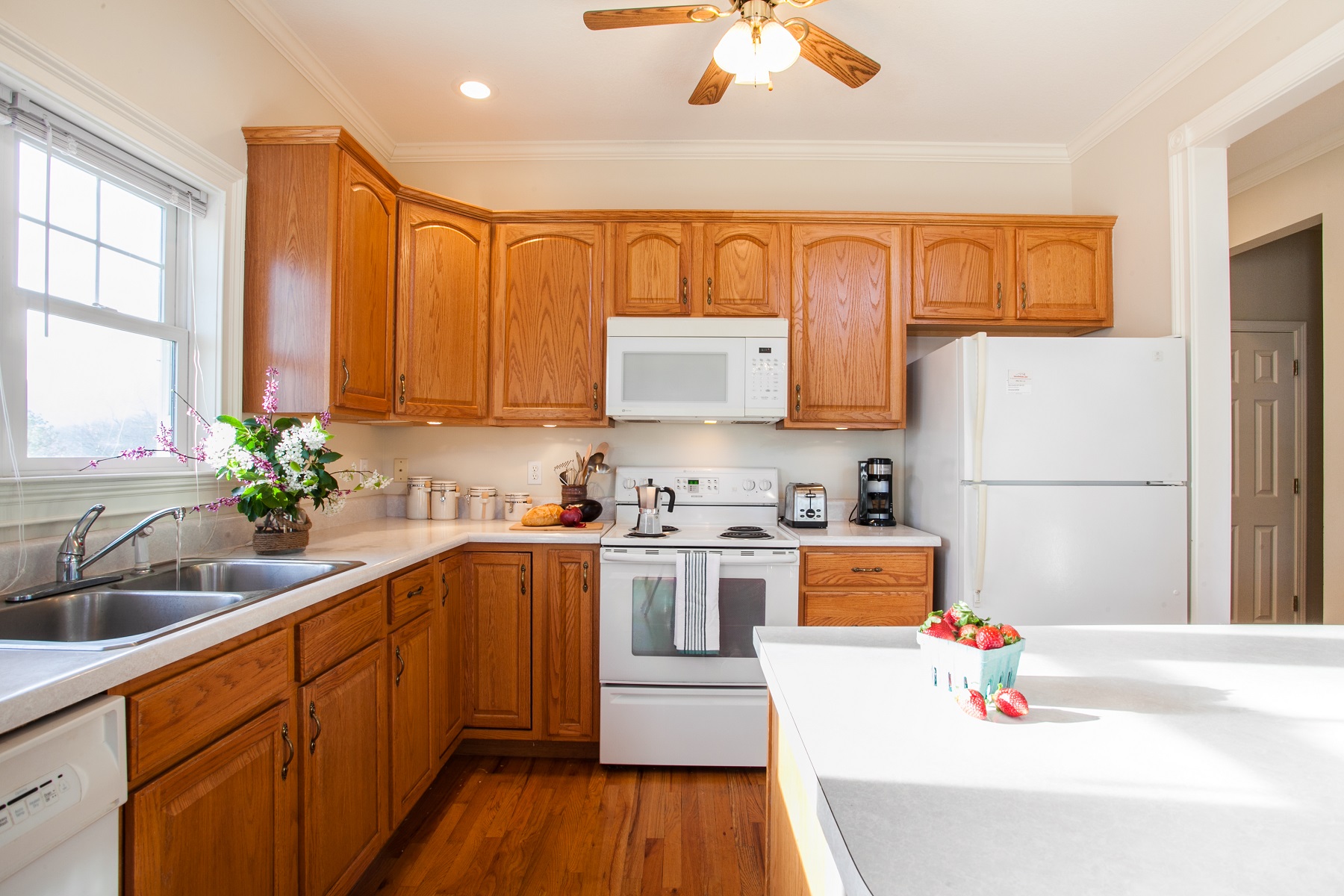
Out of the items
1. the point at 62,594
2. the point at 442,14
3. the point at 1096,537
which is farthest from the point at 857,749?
the point at 442,14

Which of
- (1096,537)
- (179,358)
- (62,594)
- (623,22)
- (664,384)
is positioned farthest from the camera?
(664,384)

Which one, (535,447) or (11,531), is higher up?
(535,447)

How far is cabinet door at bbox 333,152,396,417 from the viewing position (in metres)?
2.15

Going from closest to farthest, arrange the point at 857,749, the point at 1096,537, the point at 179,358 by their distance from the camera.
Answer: the point at 857,749 → the point at 179,358 → the point at 1096,537

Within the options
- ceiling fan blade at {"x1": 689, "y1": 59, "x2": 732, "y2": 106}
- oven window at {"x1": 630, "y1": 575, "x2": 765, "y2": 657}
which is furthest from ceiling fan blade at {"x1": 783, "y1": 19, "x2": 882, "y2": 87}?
oven window at {"x1": 630, "y1": 575, "x2": 765, "y2": 657}

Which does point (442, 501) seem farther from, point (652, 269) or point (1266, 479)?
point (1266, 479)

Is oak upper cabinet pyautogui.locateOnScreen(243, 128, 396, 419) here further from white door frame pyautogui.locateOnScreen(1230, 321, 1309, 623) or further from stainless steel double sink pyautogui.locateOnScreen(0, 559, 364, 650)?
white door frame pyautogui.locateOnScreen(1230, 321, 1309, 623)

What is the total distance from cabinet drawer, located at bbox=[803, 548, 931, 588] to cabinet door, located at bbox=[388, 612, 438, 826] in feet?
4.49

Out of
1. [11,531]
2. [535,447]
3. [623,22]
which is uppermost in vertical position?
[623,22]

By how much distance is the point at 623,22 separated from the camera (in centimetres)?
175

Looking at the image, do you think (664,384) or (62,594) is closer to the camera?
(62,594)

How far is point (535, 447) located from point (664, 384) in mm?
772

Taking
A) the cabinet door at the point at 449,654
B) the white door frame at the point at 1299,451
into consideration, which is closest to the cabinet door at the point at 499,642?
the cabinet door at the point at 449,654

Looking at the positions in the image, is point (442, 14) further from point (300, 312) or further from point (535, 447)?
point (535, 447)
